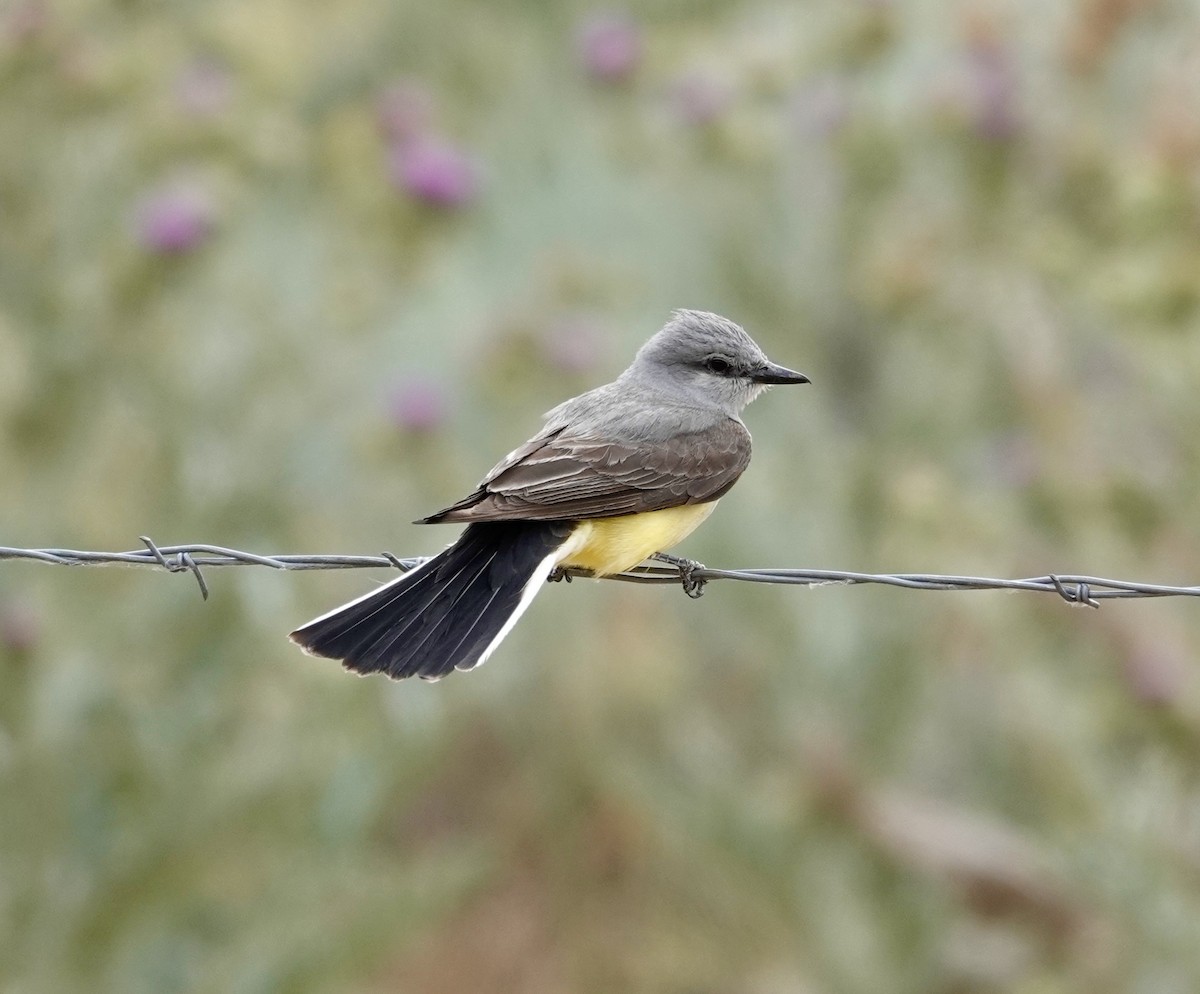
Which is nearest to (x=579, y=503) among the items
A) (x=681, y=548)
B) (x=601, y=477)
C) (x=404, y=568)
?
(x=601, y=477)

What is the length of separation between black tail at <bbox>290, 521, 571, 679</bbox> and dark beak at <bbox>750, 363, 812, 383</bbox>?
0.99 meters

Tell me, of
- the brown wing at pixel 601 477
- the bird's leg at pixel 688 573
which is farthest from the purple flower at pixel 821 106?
the bird's leg at pixel 688 573

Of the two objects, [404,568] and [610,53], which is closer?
[404,568]

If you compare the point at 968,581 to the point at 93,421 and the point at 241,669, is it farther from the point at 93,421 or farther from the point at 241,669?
the point at 93,421

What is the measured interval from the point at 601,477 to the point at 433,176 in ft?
8.54

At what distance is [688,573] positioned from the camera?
414 centimetres

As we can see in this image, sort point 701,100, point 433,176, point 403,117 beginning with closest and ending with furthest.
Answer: point 433,176
point 403,117
point 701,100

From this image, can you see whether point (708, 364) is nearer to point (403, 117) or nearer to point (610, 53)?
point (403, 117)

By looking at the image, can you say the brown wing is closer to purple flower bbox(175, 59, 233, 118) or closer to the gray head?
the gray head

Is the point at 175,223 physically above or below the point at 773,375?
above

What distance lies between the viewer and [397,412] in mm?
6465

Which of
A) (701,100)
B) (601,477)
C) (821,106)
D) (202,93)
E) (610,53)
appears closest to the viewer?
(601,477)

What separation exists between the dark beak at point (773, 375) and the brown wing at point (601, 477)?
1.05ft

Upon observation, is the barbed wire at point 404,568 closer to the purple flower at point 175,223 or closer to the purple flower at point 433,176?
the purple flower at point 175,223
